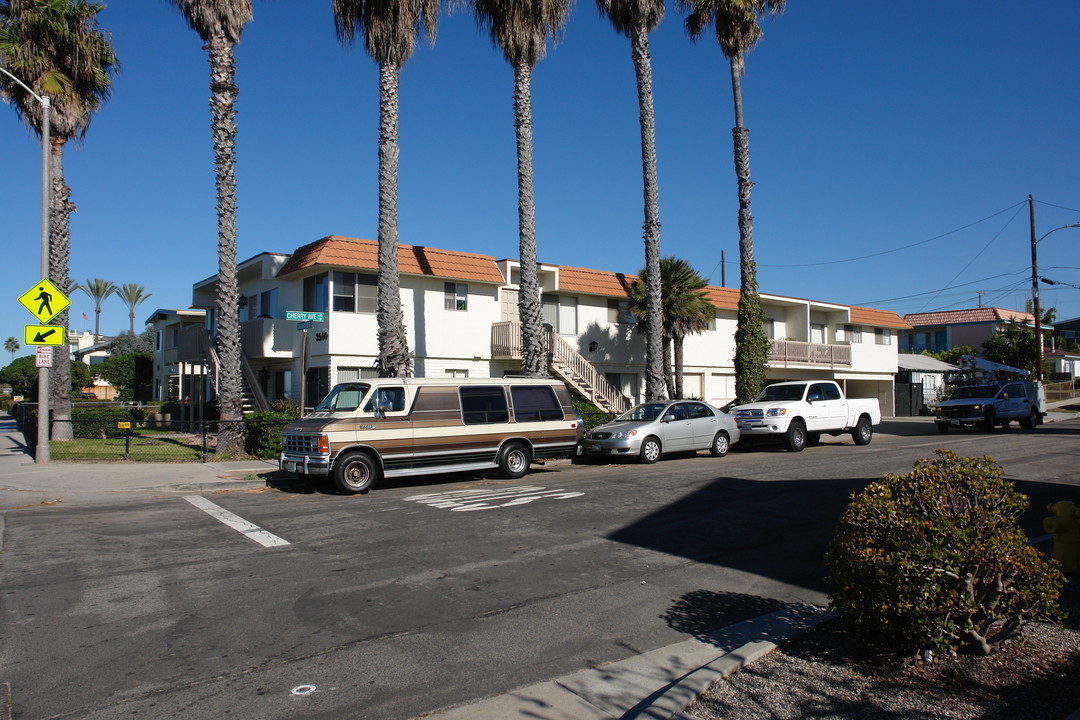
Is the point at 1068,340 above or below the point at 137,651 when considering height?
above

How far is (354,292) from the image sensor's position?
23922 millimetres

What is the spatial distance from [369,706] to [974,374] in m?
49.3

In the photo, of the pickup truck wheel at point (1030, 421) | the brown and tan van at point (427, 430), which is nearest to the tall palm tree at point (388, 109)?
the brown and tan van at point (427, 430)

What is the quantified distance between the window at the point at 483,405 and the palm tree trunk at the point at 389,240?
4496 millimetres

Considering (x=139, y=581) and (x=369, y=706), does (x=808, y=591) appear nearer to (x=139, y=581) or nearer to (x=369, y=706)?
(x=369, y=706)

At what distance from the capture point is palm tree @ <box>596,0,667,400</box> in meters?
23.6

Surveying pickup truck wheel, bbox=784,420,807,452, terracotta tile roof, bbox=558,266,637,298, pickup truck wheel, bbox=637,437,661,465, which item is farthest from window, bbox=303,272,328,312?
pickup truck wheel, bbox=784,420,807,452

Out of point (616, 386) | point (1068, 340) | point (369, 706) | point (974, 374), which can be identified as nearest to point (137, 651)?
point (369, 706)

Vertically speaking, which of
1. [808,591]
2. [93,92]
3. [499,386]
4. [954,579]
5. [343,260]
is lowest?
[808,591]

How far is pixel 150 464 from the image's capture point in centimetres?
1688

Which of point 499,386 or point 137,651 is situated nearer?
point 137,651

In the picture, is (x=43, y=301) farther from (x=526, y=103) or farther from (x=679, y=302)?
(x=679, y=302)

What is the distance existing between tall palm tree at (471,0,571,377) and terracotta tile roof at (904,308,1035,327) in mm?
54250

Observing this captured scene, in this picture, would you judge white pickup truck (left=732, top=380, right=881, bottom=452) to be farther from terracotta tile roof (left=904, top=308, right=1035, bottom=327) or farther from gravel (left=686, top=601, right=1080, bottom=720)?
terracotta tile roof (left=904, top=308, right=1035, bottom=327)
